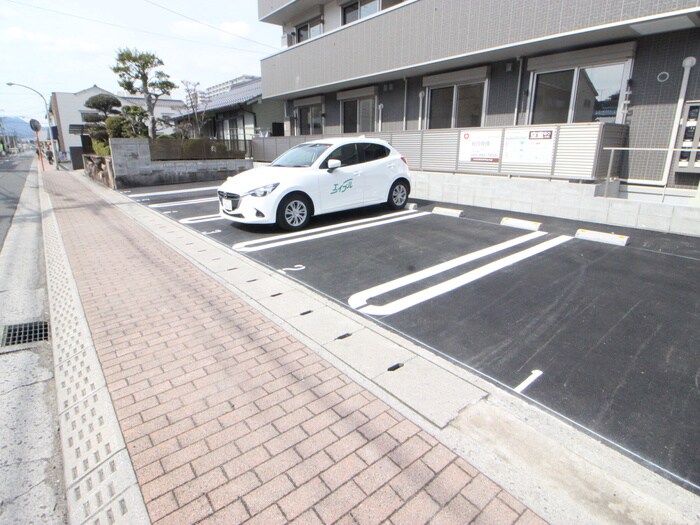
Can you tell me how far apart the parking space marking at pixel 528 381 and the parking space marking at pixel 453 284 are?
4.62 ft

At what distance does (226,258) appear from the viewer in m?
5.66

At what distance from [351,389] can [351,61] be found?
1212 centimetres

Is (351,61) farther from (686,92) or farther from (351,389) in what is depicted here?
(351,389)

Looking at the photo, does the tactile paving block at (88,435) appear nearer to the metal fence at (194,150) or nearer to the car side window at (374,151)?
the car side window at (374,151)

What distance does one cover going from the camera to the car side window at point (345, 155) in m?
7.35

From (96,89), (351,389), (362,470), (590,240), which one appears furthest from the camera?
(96,89)

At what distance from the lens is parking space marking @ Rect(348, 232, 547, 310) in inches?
167

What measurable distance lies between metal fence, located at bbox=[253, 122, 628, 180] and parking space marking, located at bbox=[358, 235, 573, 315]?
2.41 m

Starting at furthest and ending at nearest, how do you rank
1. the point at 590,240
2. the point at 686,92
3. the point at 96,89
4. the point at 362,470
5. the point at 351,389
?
the point at 96,89 < the point at 686,92 < the point at 590,240 < the point at 351,389 < the point at 362,470

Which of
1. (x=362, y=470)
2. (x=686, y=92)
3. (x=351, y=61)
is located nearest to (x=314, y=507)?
(x=362, y=470)

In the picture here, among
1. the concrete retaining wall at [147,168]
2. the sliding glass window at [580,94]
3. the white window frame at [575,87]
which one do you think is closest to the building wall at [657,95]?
the white window frame at [575,87]

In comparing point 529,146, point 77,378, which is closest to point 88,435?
point 77,378

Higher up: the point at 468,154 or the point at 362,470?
the point at 468,154

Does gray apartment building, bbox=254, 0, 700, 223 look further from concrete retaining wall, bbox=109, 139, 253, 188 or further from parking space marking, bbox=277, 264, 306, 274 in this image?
concrete retaining wall, bbox=109, 139, 253, 188
